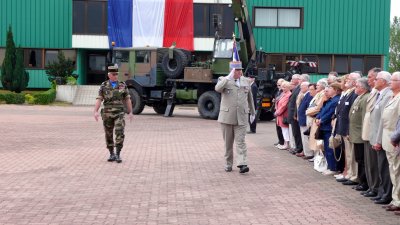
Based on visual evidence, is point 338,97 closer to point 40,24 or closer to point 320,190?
point 320,190

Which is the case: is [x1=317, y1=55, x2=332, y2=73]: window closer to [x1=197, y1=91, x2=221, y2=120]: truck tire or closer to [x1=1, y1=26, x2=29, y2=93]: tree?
[x1=197, y1=91, x2=221, y2=120]: truck tire

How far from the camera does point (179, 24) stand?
40.6 m

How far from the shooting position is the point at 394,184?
326 inches

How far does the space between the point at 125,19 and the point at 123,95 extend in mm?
27920

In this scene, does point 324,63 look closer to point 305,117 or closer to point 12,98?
point 12,98

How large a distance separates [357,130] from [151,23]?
3183 centimetres

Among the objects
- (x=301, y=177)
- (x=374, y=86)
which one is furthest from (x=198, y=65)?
(x=374, y=86)

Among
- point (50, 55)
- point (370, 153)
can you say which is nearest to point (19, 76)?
point (50, 55)

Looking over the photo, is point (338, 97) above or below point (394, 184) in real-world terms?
above

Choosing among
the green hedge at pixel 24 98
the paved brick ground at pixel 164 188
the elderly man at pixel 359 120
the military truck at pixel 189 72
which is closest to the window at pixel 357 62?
the military truck at pixel 189 72

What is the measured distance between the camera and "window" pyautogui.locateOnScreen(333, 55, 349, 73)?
42.1 metres

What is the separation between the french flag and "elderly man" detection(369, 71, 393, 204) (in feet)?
105

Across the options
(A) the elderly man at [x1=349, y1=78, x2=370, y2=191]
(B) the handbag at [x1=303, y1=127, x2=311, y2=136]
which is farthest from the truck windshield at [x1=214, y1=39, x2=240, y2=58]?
(A) the elderly man at [x1=349, y1=78, x2=370, y2=191]

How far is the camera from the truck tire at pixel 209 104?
2605 cm
